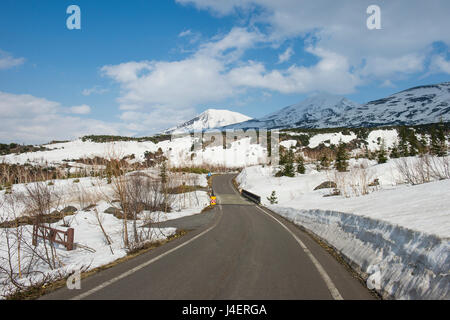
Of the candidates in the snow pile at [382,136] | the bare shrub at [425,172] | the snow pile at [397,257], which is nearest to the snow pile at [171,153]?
the snow pile at [382,136]

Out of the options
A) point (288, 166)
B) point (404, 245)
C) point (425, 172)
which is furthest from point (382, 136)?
point (404, 245)

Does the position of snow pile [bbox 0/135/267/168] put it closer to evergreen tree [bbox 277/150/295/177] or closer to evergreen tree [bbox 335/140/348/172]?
evergreen tree [bbox 277/150/295/177]

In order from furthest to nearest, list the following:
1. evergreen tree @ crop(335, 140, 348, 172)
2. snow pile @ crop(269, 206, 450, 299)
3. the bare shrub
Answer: evergreen tree @ crop(335, 140, 348, 172) < the bare shrub < snow pile @ crop(269, 206, 450, 299)

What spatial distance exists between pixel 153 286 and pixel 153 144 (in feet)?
585

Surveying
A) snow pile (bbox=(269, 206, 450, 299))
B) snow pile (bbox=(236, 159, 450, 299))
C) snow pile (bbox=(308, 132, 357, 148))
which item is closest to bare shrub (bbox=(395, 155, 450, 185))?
snow pile (bbox=(236, 159, 450, 299))

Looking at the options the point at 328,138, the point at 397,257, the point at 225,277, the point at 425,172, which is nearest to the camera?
the point at 397,257

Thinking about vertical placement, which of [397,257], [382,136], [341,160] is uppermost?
[382,136]

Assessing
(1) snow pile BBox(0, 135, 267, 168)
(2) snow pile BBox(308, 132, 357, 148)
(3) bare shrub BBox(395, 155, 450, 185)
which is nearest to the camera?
(3) bare shrub BBox(395, 155, 450, 185)

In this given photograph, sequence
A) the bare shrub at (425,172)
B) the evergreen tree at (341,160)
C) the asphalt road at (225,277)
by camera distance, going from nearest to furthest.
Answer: the asphalt road at (225,277), the bare shrub at (425,172), the evergreen tree at (341,160)

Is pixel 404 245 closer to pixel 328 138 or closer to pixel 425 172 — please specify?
pixel 425 172

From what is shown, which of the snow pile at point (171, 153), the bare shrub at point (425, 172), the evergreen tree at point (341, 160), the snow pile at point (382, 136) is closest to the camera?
the bare shrub at point (425, 172)

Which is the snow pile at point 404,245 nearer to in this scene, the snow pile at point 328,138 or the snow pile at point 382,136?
the snow pile at point 328,138
